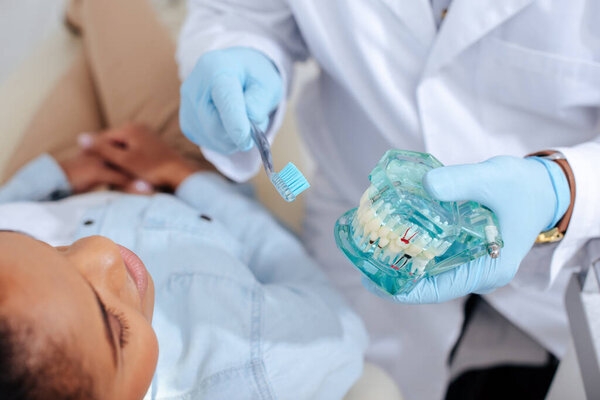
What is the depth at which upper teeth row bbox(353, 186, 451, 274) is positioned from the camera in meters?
0.49

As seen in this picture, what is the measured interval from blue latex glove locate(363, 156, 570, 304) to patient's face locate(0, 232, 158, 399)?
262mm

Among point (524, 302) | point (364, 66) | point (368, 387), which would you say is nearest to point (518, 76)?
point (364, 66)

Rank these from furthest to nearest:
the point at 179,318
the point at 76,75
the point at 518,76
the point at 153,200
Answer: the point at 76,75
the point at 153,200
the point at 518,76
the point at 179,318

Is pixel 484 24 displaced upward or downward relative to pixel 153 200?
upward

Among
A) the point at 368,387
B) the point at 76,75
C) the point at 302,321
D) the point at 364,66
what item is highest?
the point at 364,66

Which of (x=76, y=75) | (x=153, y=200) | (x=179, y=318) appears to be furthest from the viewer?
(x=76, y=75)

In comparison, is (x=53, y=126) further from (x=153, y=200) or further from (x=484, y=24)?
(x=484, y=24)

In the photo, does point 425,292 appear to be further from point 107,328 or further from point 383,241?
point 107,328

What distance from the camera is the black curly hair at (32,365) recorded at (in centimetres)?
36

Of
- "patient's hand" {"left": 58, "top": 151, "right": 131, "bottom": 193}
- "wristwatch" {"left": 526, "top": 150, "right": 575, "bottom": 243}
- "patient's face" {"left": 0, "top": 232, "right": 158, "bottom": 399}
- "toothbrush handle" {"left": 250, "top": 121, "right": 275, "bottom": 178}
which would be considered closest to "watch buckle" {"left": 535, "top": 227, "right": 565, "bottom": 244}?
"wristwatch" {"left": 526, "top": 150, "right": 575, "bottom": 243}

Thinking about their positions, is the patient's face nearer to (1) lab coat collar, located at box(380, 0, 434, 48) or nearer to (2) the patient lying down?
(2) the patient lying down

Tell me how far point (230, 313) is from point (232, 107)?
0.27 m

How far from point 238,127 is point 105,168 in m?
0.49

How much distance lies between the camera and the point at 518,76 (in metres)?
0.68
